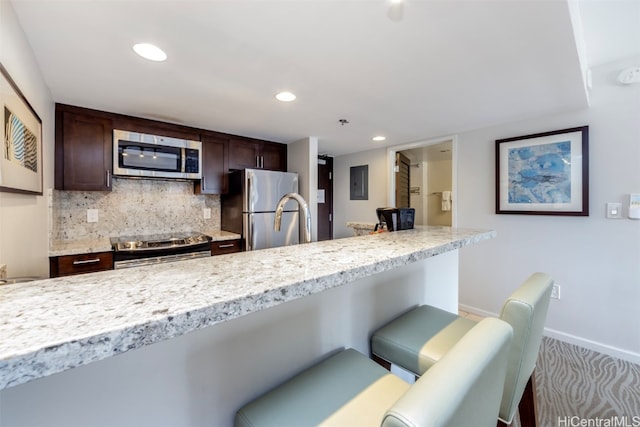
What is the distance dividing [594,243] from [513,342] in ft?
7.23

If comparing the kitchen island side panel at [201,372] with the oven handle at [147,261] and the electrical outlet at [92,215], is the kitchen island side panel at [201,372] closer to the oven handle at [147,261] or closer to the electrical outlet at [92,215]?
the oven handle at [147,261]

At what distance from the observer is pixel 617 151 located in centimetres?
218

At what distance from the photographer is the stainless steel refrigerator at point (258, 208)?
117 inches

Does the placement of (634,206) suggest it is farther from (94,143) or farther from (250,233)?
(94,143)

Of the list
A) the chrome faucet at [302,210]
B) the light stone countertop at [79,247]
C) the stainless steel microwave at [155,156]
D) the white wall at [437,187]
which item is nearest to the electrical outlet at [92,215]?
the light stone countertop at [79,247]

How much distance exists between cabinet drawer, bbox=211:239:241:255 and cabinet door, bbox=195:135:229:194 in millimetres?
604

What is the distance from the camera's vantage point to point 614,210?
86.5 inches

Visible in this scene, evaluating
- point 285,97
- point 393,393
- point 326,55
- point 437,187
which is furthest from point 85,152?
point 437,187

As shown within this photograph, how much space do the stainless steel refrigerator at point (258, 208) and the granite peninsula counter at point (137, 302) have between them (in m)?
2.19

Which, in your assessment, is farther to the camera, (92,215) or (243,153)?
(243,153)

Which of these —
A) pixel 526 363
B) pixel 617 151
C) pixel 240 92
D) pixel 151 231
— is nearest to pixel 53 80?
pixel 240 92

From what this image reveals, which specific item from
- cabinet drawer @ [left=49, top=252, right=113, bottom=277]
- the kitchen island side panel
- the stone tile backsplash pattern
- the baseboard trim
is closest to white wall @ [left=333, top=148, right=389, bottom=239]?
the stone tile backsplash pattern

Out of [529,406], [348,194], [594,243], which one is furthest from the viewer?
[348,194]

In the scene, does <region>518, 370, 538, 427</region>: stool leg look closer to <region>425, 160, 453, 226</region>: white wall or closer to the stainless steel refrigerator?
the stainless steel refrigerator
